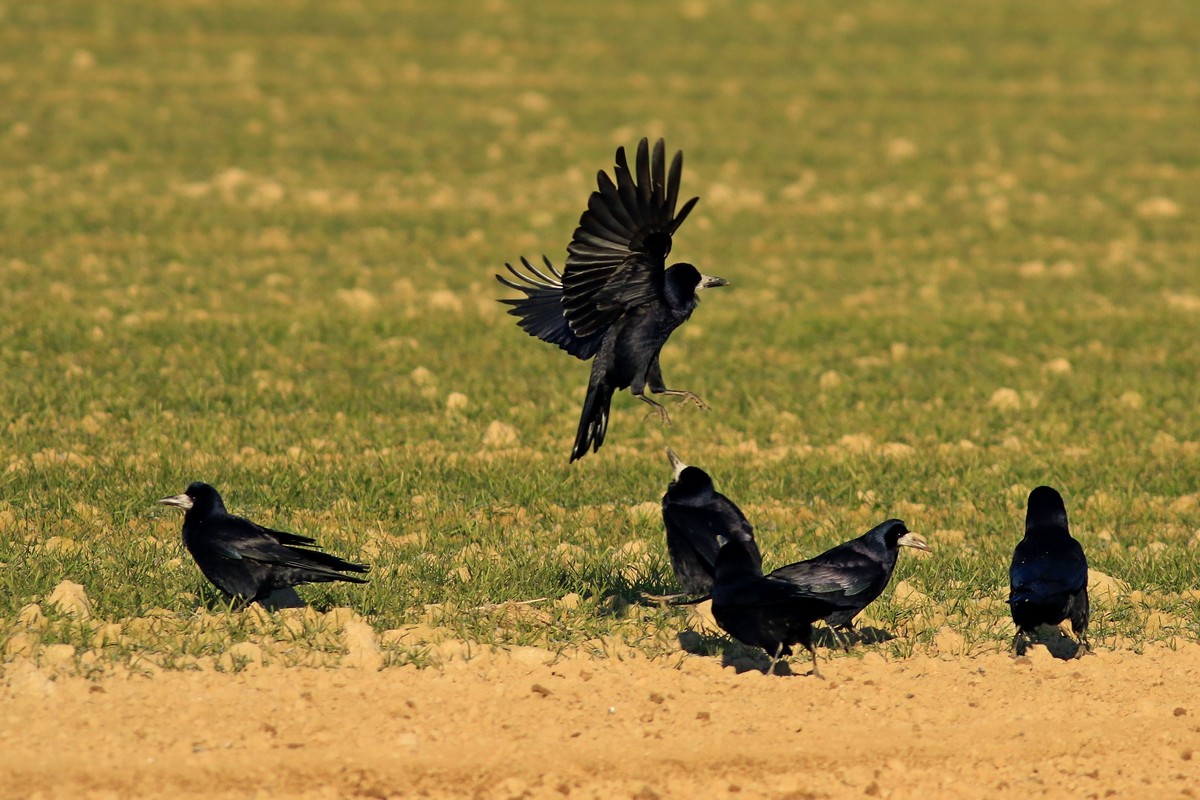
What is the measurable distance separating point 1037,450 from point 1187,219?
939cm

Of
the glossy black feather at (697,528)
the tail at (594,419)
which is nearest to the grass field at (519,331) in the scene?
the glossy black feather at (697,528)

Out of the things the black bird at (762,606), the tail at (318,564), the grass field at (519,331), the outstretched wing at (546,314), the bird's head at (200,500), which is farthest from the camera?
the grass field at (519,331)

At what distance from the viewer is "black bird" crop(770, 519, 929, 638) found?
7.45m

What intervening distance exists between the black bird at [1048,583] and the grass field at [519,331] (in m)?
0.37

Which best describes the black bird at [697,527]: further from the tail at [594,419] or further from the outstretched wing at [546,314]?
the outstretched wing at [546,314]

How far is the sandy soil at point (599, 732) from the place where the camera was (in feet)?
21.3

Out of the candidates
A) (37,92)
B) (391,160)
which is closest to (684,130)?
(391,160)

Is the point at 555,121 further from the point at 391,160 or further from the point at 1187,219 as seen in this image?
the point at 1187,219

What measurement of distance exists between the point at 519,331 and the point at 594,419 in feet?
21.8

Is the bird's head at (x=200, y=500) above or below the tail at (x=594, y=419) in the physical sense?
below

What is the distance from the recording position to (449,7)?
3064cm

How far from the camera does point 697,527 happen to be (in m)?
8.02

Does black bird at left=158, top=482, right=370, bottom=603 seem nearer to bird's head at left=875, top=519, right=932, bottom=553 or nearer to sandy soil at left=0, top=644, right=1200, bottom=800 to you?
sandy soil at left=0, top=644, right=1200, bottom=800

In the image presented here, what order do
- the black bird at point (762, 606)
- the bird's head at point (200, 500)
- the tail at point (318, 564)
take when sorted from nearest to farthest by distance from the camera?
Answer: the black bird at point (762, 606), the tail at point (318, 564), the bird's head at point (200, 500)
